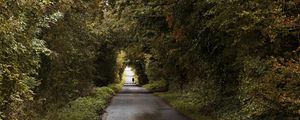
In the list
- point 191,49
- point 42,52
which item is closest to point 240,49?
point 191,49

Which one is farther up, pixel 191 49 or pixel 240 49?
pixel 191 49

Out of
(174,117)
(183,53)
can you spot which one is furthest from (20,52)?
(183,53)

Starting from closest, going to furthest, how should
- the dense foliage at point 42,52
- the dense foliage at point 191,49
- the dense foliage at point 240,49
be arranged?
the dense foliage at point 42,52 < the dense foliage at point 191,49 < the dense foliage at point 240,49

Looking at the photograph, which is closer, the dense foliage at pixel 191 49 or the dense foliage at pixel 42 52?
the dense foliage at pixel 42 52

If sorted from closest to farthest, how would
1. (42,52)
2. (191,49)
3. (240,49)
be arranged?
1. (42,52)
2. (240,49)
3. (191,49)

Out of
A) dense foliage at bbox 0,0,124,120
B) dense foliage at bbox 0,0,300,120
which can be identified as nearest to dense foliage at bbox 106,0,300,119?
dense foliage at bbox 0,0,300,120

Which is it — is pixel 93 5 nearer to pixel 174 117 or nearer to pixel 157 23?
pixel 157 23

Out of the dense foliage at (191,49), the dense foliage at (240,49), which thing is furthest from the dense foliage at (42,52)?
the dense foliage at (240,49)

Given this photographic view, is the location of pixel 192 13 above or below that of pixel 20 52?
above

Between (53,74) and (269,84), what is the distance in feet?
35.2

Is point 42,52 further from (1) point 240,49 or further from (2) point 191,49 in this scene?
(2) point 191,49

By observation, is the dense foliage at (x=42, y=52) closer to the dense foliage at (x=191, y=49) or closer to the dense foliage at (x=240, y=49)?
the dense foliage at (x=191, y=49)

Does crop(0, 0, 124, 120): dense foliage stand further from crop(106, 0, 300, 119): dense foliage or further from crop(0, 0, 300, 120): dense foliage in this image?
crop(106, 0, 300, 119): dense foliage

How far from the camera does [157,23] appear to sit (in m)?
22.3
